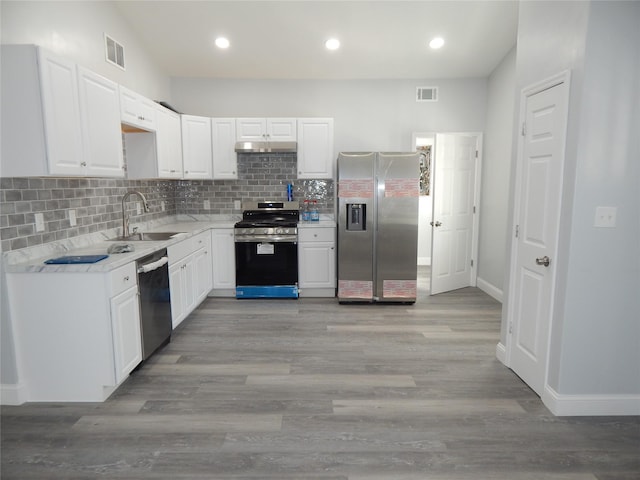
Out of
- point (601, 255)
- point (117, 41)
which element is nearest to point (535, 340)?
point (601, 255)

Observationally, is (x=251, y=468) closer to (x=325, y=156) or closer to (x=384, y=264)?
(x=384, y=264)

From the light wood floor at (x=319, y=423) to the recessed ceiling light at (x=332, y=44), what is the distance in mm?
3342

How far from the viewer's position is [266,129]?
16.3ft

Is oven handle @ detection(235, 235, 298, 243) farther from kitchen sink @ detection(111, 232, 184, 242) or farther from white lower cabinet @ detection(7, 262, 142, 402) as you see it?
white lower cabinet @ detection(7, 262, 142, 402)

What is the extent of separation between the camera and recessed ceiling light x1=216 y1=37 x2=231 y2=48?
4404 mm

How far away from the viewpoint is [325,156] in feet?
16.4

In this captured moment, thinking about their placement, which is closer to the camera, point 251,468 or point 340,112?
point 251,468

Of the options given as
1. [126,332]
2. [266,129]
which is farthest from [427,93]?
[126,332]

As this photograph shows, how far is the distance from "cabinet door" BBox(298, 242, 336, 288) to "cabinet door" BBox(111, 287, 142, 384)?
91.0 inches

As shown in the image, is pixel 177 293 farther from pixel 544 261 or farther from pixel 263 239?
pixel 544 261

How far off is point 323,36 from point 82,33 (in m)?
2.41

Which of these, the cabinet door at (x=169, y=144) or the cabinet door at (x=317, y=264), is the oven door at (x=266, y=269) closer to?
the cabinet door at (x=317, y=264)

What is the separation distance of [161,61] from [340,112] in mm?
2372

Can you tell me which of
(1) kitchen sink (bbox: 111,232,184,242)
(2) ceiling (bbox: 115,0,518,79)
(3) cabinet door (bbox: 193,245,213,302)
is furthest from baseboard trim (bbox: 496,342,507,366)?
(2) ceiling (bbox: 115,0,518,79)
